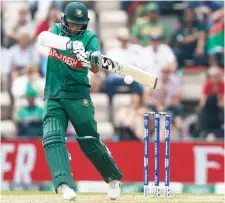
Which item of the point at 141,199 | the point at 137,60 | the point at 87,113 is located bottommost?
the point at 141,199

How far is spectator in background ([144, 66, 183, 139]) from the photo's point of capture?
15.5 metres

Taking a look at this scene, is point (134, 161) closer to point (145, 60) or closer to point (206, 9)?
point (145, 60)

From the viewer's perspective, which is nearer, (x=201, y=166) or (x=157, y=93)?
(x=201, y=166)

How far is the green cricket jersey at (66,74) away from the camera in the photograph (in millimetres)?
9828

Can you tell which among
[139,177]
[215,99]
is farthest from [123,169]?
[215,99]

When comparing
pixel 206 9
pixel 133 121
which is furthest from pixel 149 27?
pixel 133 121

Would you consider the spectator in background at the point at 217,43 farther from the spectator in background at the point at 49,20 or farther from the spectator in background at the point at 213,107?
the spectator in background at the point at 49,20

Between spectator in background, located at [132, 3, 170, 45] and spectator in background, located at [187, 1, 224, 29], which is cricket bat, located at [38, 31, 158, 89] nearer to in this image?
spectator in background, located at [132, 3, 170, 45]

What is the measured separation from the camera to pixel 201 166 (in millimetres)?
14250

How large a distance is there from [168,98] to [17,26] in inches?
127

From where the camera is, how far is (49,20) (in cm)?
1675

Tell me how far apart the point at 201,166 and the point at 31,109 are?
2956 millimetres

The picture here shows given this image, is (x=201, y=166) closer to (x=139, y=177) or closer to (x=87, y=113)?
(x=139, y=177)

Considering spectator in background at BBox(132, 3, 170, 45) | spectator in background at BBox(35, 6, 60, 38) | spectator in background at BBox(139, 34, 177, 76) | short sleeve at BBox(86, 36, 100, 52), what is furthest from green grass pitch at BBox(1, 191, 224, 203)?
spectator in background at BBox(132, 3, 170, 45)
